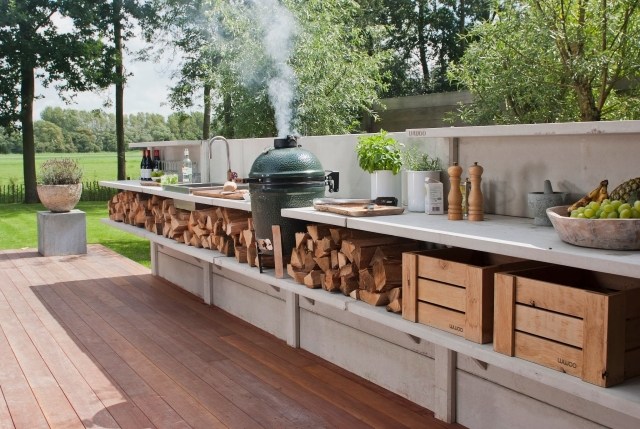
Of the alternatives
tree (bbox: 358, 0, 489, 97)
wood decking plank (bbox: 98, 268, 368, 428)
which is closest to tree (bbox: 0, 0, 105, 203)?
tree (bbox: 358, 0, 489, 97)

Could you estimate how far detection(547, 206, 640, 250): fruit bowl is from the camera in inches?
80.7

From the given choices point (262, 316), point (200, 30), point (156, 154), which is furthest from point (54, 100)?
point (262, 316)

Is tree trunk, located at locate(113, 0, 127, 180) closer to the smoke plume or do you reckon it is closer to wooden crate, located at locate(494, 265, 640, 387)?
the smoke plume

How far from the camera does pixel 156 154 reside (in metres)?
6.84

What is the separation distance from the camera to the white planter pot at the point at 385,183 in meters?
3.54

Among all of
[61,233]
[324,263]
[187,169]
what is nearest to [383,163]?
[324,263]

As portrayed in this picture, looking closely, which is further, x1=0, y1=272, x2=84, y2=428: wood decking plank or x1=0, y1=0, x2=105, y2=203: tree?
x1=0, y1=0, x2=105, y2=203: tree

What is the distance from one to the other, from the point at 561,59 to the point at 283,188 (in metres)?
7.42

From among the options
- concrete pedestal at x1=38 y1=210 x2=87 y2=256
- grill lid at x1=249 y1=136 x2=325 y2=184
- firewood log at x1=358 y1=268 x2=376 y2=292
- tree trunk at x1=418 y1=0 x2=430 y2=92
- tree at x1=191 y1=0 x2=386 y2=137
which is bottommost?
concrete pedestal at x1=38 y1=210 x2=87 y2=256

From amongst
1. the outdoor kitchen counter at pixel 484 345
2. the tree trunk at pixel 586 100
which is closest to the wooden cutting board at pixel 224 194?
the outdoor kitchen counter at pixel 484 345

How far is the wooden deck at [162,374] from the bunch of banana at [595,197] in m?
1.17

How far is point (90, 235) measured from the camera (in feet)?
33.6

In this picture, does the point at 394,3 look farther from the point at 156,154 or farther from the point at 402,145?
the point at 402,145

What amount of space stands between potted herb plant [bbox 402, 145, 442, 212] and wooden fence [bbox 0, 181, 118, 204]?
13617 millimetres
